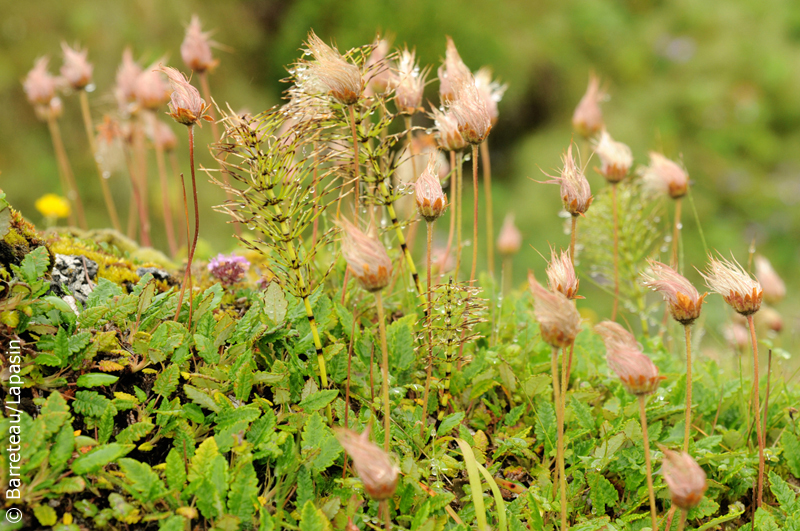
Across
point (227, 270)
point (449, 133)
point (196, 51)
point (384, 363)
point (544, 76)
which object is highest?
point (544, 76)

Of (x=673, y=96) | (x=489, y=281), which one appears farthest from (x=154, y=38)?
(x=673, y=96)

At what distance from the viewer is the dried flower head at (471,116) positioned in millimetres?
1220

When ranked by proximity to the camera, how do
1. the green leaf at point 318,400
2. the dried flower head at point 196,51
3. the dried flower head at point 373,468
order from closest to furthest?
the dried flower head at point 373,468 → the green leaf at point 318,400 → the dried flower head at point 196,51

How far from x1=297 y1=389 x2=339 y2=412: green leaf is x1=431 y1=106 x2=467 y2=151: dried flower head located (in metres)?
0.62

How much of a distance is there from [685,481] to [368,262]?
1.92 feet

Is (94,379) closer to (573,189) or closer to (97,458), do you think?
(97,458)

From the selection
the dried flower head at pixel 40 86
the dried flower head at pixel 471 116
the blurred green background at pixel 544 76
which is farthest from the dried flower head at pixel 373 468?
the blurred green background at pixel 544 76

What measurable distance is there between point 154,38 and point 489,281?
12.3 feet

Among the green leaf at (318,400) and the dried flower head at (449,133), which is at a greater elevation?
the dried flower head at (449,133)

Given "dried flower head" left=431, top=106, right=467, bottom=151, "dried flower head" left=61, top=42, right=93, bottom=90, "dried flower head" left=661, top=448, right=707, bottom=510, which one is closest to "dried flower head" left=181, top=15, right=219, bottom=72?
"dried flower head" left=61, top=42, right=93, bottom=90

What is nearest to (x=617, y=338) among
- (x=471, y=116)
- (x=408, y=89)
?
(x=471, y=116)

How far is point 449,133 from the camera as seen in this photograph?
1.32m

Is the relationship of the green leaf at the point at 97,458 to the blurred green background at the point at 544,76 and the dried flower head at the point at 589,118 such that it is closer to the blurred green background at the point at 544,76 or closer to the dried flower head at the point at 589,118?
the dried flower head at the point at 589,118

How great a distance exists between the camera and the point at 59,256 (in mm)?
1445
